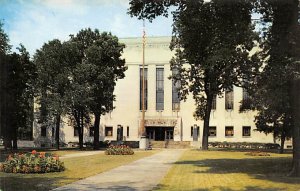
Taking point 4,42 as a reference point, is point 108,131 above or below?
below

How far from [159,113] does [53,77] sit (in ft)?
96.7

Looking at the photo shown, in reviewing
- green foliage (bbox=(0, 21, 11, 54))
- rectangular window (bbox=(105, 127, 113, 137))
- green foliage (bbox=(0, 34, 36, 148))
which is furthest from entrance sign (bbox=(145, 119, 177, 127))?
green foliage (bbox=(0, 21, 11, 54))

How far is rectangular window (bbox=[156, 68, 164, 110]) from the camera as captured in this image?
7869 cm

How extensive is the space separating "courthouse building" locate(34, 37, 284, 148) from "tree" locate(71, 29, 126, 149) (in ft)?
75.3

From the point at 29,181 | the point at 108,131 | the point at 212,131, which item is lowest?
the point at 108,131

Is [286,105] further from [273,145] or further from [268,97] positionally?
[273,145]

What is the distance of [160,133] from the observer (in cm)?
7944

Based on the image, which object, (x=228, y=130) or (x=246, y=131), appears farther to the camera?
(x=228, y=130)

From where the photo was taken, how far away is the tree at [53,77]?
50750mm

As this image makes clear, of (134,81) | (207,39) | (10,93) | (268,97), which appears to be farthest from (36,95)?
(268,97)

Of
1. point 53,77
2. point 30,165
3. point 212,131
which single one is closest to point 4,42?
point 53,77

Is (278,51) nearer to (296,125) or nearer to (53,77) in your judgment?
(296,125)

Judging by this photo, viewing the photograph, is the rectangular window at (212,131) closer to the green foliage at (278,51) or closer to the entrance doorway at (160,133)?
the entrance doorway at (160,133)

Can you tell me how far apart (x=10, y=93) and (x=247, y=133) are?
157 ft
